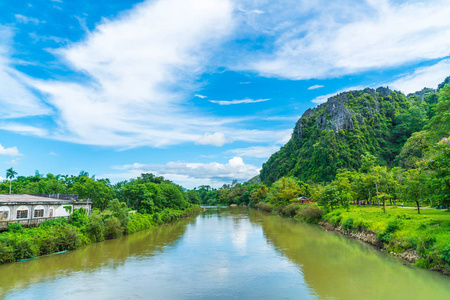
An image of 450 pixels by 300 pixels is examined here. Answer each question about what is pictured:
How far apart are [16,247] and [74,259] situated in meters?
4.94

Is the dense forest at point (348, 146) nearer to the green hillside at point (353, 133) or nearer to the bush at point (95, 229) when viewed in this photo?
the green hillside at point (353, 133)

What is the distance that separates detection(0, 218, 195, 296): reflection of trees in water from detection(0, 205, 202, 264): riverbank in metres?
0.92

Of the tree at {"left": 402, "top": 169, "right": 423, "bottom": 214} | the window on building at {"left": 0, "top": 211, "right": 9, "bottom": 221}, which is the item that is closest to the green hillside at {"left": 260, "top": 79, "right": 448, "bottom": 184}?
the tree at {"left": 402, "top": 169, "right": 423, "bottom": 214}

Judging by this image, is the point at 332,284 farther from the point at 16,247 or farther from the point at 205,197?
the point at 205,197

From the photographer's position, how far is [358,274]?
2061cm

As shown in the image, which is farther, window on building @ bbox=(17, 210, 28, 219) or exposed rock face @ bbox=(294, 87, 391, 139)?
exposed rock face @ bbox=(294, 87, 391, 139)

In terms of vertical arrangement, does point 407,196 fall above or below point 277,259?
above

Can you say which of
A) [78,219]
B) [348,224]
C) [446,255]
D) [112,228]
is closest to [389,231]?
[446,255]

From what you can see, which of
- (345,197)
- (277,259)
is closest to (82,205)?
(277,259)

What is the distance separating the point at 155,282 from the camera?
772 inches

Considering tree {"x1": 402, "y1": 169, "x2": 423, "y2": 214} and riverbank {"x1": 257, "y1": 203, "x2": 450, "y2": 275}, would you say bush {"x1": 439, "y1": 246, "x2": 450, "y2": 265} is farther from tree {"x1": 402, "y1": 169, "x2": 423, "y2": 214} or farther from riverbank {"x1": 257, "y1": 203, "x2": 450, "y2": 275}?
tree {"x1": 402, "y1": 169, "x2": 423, "y2": 214}

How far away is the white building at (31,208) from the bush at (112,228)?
513 cm

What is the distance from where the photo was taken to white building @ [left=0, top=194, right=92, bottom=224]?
89.9ft

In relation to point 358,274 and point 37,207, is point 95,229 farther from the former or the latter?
point 358,274
